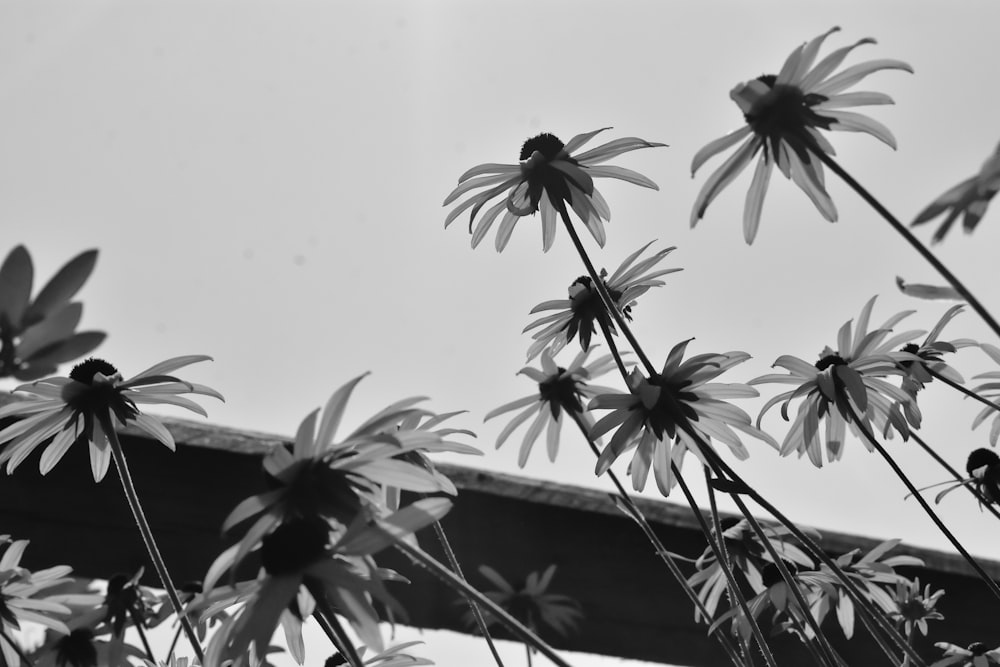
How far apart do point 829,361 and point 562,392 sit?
29cm

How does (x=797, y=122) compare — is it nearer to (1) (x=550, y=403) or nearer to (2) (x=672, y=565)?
(2) (x=672, y=565)

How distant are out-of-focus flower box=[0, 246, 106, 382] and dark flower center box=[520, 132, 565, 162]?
2.09 ft

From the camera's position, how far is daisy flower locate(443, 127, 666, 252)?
2.68 feet

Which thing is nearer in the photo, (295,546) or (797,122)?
(295,546)

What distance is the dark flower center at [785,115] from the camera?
0.58 m

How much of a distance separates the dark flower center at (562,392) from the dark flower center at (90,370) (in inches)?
17.9

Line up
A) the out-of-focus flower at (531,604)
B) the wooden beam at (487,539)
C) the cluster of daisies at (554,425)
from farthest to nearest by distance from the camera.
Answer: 1. the out-of-focus flower at (531,604)
2. the wooden beam at (487,539)
3. the cluster of daisies at (554,425)

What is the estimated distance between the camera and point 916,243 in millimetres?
438

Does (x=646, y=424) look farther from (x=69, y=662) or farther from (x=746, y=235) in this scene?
(x=69, y=662)

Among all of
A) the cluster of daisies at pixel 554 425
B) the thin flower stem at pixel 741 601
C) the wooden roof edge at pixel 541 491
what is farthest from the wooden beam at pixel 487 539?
the thin flower stem at pixel 741 601

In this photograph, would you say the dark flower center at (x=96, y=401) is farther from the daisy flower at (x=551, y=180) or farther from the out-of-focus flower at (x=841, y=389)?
the out-of-focus flower at (x=841, y=389)

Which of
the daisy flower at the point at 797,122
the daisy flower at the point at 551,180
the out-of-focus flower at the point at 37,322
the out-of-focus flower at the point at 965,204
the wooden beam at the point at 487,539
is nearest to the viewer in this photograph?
the out-of-focus flower at the point at 37,322

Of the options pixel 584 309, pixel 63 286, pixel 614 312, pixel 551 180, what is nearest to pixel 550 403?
pixel 584 309

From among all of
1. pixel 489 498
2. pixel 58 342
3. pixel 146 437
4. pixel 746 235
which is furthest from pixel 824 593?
pixel 146 437
